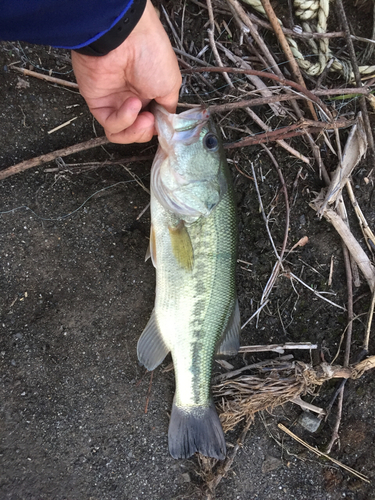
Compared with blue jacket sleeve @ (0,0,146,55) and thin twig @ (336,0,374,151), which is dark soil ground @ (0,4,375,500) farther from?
blue jacket sleeve @ (0,0,146,55)

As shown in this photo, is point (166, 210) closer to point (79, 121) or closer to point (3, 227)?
point (79, 121)

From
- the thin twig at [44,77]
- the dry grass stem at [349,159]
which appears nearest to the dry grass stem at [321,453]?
the dry grass stem at [349,159]

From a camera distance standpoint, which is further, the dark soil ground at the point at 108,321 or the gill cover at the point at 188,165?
the dark soil ground at the point at 108,321

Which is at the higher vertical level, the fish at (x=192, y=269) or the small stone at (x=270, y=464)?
the fish at (x=192, y=269)

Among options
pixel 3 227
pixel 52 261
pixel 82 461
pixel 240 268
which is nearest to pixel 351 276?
pixel 240 268

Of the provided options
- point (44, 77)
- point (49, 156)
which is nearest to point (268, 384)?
point (49, 156)

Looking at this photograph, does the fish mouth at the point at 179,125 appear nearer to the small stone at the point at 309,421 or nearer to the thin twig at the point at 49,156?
the thin twig at the point at 49,156
